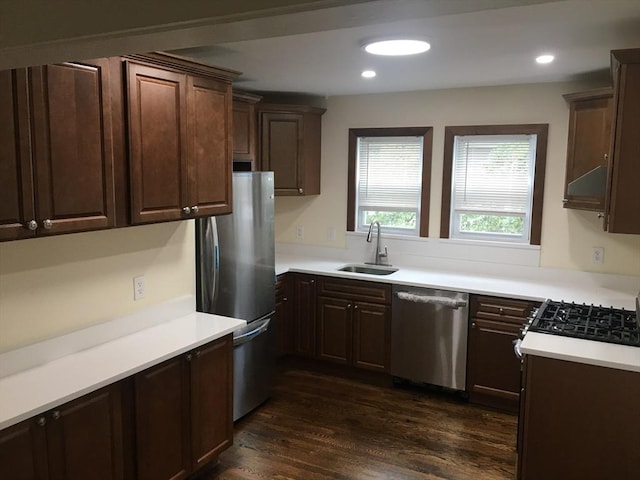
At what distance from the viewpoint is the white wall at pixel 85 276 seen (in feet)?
7.22

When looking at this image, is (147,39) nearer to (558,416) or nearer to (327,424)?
(558,416)

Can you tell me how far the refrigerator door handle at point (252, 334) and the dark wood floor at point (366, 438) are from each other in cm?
58

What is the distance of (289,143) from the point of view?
4.59 meters

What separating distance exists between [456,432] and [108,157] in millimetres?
2730

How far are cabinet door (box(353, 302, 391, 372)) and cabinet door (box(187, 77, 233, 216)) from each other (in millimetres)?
1609

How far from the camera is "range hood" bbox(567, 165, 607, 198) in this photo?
2.95m

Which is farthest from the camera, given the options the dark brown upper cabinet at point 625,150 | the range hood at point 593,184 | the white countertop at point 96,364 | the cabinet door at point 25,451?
the range hood at point 593,184

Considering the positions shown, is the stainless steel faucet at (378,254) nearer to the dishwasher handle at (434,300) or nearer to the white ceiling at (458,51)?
the dishwasher handle at (434,300)

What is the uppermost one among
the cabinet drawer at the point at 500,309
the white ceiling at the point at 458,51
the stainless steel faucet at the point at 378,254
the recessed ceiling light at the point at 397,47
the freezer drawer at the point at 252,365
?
the white ceiling at the point at 458,51

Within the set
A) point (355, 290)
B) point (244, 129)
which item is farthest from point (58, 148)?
point (355, 290)

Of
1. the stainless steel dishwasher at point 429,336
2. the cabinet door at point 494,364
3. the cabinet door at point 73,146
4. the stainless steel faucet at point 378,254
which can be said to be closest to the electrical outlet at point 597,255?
the cabinet door at point 494,364

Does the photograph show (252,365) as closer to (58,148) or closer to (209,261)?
(209,261)

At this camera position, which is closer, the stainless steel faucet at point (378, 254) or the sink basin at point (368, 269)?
the sink basin at point (368, 269)

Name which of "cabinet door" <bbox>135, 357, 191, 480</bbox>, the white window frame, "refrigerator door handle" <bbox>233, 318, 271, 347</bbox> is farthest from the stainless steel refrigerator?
the white window frame
